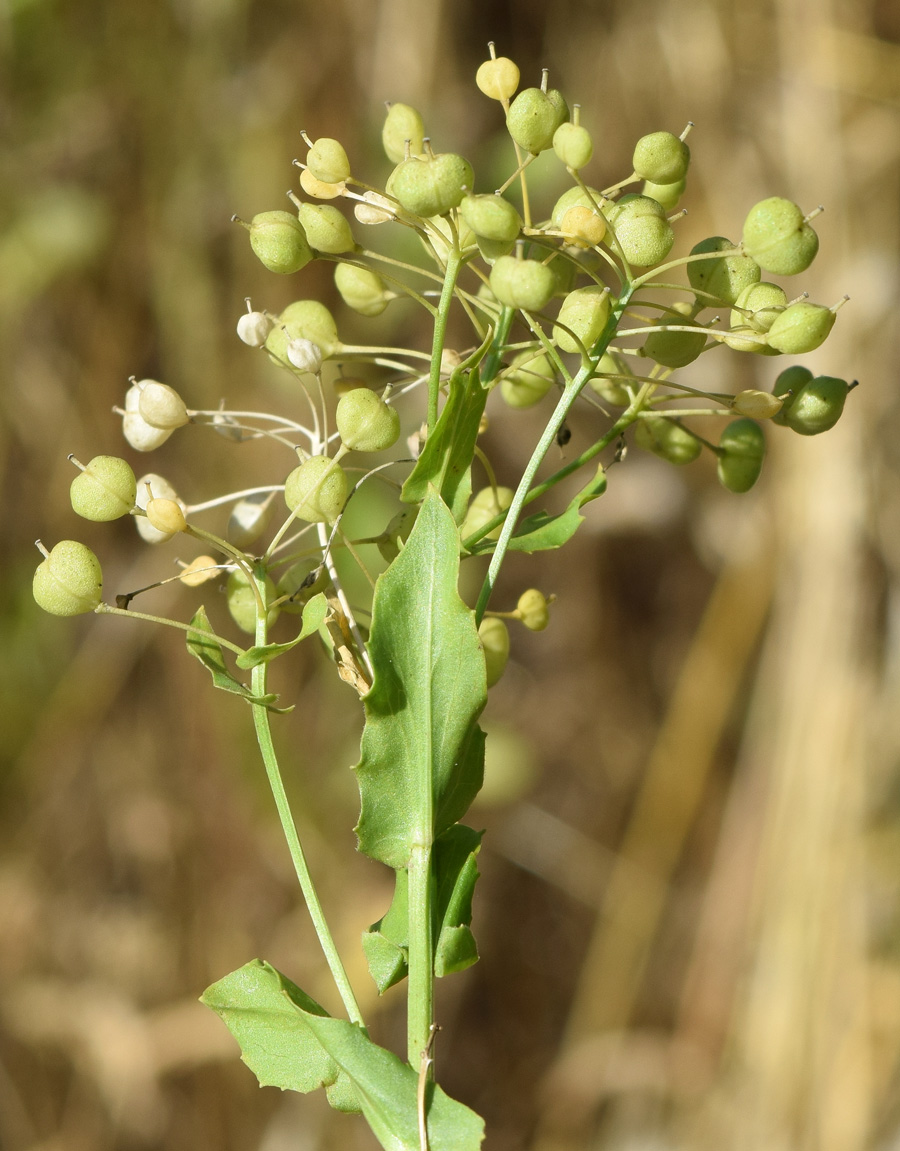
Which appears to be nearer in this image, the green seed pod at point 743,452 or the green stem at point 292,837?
the green stem at point 292,837

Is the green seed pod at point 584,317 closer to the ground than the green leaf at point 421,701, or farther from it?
farther from it

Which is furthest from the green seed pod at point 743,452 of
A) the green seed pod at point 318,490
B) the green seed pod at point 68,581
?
the green seed pod at point 68,581

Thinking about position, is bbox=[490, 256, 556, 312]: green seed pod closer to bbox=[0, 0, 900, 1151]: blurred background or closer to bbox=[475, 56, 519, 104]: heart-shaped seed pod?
bbox=[475, 56, 519, 104]: heart-shaped seed pod

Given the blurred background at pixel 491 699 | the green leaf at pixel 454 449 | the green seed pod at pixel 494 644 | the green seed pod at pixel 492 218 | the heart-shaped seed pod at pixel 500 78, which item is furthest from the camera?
the blurred background at pixel 491 699

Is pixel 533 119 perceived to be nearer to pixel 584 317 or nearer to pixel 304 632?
pixel 584 317

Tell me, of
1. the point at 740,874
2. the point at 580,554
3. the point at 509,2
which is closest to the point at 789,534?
the point at 580,554

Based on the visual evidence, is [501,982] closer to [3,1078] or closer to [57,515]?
[3,1078]

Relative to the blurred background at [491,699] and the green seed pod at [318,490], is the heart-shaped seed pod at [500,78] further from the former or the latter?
the blurred background at [491,699]
